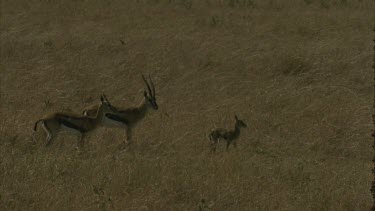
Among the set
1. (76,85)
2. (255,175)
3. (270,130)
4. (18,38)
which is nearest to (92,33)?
(18,38)

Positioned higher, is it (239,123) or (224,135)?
(224,135)

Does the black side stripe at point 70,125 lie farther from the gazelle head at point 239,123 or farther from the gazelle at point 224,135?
the gazelle head at point 239,123

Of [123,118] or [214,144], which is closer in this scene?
[214,144]

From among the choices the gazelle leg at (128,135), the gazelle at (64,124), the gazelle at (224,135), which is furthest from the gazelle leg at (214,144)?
the gazelle at (64,124)

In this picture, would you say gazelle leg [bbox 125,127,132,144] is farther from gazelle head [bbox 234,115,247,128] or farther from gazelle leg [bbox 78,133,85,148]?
gazelle head [bbox 234,115,247,128]

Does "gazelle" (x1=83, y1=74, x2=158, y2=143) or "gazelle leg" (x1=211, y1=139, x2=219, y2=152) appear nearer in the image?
"gazelle leg" (x1=211, y1=139, x2=219, y2=152)

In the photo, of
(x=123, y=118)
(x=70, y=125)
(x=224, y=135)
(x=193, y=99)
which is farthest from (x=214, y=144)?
(x=193, y=99)

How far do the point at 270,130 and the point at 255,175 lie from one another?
3824 millimetres

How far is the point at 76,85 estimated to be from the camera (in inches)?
563

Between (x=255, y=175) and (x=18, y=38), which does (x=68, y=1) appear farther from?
(x=255, y=175)

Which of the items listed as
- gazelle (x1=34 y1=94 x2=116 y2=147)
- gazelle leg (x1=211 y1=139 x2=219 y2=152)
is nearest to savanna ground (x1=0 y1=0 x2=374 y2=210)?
gazelle leg (x1=211 y1=139 x2=219 y2=152)

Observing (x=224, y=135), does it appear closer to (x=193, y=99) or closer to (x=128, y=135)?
(x=128, y=135)

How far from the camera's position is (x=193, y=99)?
43.8 feet

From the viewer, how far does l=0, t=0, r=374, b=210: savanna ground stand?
687 centimetres
